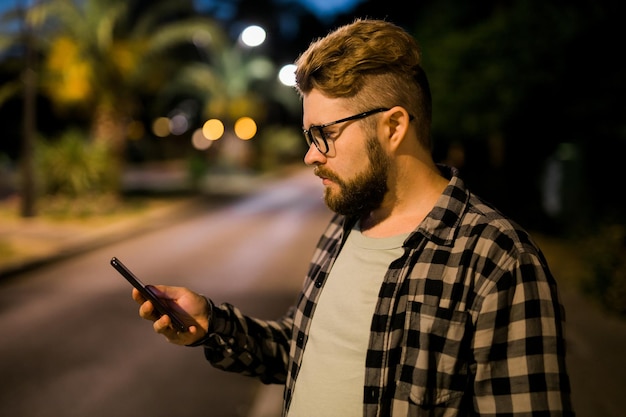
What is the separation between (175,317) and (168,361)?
427 centimetres

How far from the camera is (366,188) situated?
5.58 feet

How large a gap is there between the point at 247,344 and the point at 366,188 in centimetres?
69

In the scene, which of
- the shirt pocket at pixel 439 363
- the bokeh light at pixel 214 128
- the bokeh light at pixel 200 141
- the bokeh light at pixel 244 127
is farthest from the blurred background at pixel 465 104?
the bokeh light at pixel 200 141

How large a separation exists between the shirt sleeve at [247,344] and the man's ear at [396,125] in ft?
2.58

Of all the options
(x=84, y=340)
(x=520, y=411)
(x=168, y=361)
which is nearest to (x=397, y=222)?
(x=520, y=411)

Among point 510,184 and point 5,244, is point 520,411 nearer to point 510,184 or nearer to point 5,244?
point 5,244

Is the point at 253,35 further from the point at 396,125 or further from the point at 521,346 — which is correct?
the point at 521,346

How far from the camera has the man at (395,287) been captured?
136cm

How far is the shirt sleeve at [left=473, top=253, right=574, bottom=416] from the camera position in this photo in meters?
1.33

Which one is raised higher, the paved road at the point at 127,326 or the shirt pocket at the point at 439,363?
the shirt pocket at the point at 439,363

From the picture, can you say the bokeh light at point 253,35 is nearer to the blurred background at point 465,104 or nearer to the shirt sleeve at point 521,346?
the blurred background at point 465,104

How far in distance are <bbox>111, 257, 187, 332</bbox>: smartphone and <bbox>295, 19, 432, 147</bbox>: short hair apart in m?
0.77

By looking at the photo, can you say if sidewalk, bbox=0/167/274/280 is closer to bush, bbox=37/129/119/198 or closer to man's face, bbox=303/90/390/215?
bush, bbox=37/129/119/198

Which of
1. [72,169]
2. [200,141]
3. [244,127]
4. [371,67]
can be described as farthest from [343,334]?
[200,141]
